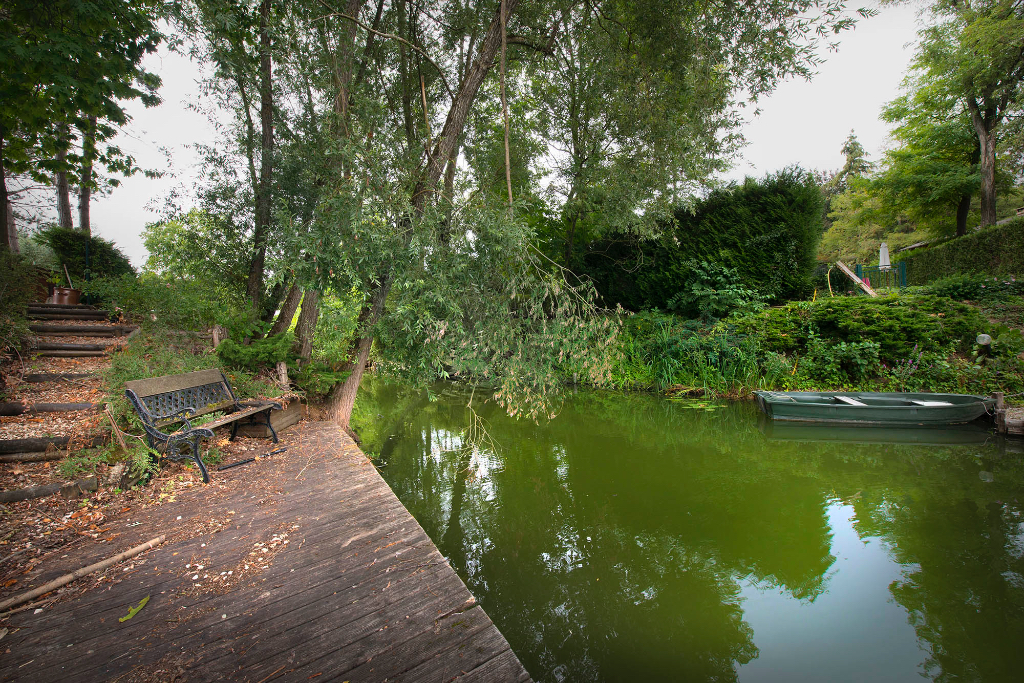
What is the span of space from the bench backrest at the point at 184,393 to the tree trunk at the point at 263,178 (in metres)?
2.51

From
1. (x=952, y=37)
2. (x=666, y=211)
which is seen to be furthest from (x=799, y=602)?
(x=952, y=37)

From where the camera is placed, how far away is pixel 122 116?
5336 millimetres

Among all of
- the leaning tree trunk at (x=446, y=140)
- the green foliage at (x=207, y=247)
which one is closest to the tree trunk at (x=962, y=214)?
the leaning tree trunk at (x=446, y=140)

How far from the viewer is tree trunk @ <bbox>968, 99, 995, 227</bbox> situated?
49.6ft

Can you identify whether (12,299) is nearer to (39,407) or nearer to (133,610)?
(39,407)

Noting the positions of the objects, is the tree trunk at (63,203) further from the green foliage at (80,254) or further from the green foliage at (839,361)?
the green foliage at (839,361)

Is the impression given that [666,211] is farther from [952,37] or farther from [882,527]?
[952,37]

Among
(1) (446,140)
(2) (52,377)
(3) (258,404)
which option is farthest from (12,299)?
(1) (446,140)

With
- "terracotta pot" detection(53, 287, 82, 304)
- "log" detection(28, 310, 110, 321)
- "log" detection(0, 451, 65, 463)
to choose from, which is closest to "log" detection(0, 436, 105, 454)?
"log" detection(0, 451, 65, 463)

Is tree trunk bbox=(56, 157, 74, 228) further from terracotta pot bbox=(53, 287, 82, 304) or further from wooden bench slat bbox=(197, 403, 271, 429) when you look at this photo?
wooden bench slat bbox=(197, 403, 271, 429)

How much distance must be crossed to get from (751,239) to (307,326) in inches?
422

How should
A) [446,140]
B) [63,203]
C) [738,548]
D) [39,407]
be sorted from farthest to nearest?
[63,203], [446,140], [39,407], [738,548]

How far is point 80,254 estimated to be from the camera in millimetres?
12000

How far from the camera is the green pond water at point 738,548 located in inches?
106
